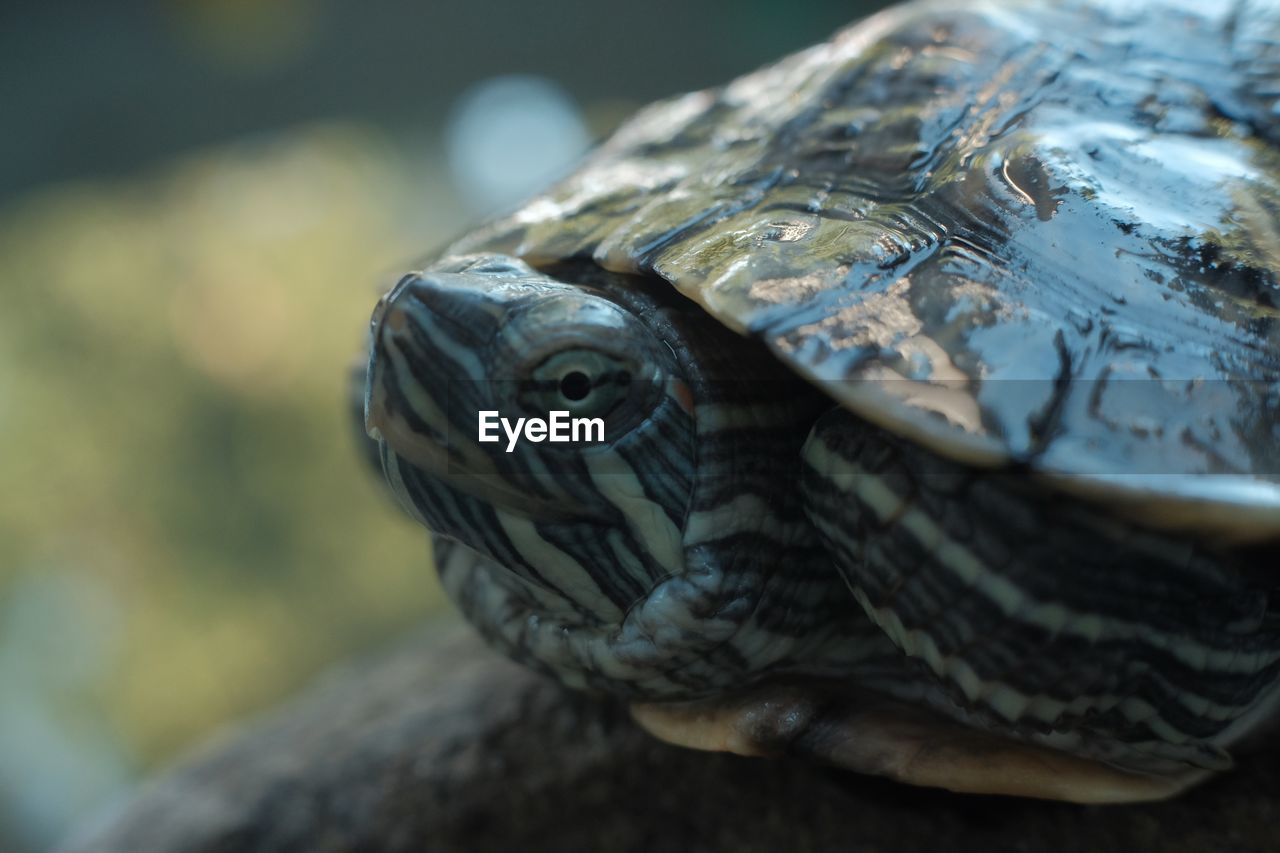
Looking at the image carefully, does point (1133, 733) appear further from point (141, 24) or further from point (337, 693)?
point (141, 24)

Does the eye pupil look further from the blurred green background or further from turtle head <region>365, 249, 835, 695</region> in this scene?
the blurred green background

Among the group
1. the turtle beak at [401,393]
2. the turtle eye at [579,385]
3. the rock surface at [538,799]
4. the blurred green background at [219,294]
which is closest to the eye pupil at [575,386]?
the turtle eye at [579,385]

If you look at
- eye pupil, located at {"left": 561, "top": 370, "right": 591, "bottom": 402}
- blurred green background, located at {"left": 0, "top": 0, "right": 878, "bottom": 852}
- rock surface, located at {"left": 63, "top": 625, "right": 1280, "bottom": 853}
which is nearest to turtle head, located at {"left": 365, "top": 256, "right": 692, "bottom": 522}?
eye pupil, located at {"left": 561, "top": 370, "right": 591, "bottom": 402}

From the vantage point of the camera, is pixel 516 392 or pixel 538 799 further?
pixel 538 799

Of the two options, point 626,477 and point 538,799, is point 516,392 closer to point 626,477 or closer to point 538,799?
point 626,477

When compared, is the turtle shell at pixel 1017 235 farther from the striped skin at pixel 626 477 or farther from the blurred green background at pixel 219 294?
the blurred green background at pixel 219 294

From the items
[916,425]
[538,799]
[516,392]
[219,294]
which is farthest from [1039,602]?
[219,294]
